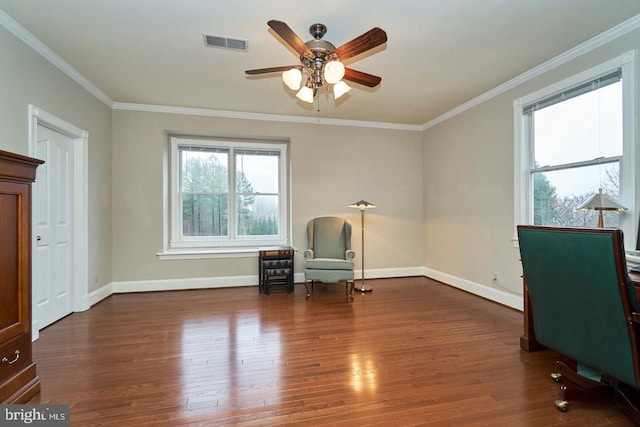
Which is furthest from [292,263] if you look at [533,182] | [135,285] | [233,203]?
[533,182]

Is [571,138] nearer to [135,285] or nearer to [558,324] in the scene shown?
[558,324]

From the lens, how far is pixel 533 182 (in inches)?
135

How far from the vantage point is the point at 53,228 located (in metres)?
3.15

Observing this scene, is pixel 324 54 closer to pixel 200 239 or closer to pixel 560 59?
pixel 560 59

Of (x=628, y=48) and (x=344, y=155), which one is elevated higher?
(x=628, y=48)

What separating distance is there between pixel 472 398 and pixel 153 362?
7.53ft

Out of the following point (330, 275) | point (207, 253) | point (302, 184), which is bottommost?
point (330, 275)

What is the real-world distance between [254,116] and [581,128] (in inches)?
159

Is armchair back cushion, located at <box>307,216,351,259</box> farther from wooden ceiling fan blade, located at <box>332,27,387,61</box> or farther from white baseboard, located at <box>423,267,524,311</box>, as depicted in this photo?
wooden ceiling fan blade, located at <box>332,27,387,61</box>

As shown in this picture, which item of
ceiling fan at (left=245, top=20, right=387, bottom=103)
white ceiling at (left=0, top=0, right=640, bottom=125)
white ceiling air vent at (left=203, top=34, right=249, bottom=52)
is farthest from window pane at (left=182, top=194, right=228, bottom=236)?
ceiling fan at (left=245, top=20, right=387, bottom=103)

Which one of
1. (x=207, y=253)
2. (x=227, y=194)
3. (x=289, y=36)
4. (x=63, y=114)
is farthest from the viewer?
(x=227, y=194)

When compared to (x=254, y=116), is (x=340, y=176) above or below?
below

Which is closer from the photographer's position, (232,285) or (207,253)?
(207,253)

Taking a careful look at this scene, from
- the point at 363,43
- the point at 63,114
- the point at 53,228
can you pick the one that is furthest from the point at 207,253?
the point at 363,43
